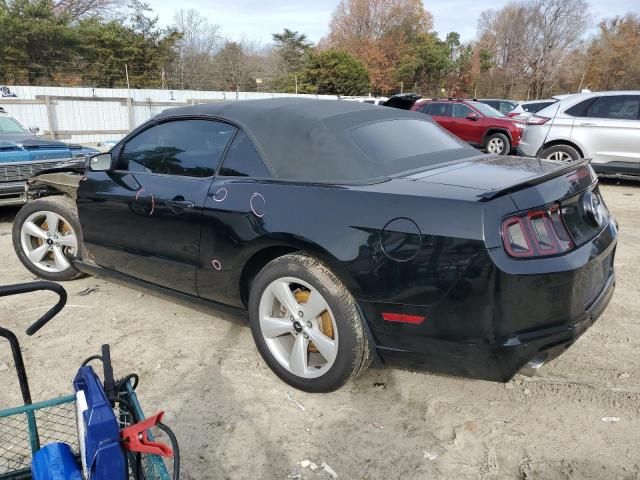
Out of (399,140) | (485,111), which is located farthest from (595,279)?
(485,111)

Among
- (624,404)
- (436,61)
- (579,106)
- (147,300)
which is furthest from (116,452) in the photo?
(436,61)

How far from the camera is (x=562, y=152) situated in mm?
9078

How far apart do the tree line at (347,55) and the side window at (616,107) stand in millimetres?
24596

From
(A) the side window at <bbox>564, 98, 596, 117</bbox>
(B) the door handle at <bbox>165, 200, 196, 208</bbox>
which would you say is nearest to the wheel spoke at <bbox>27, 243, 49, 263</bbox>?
(B) the door handle at <bbox>165, 200, 196, 208</bbox>

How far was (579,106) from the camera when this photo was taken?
29.5 ft

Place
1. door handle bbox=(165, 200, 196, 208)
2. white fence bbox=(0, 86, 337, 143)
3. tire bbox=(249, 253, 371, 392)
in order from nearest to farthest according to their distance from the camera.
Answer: tire bbox=(249, 253, 371, 392)
door handle bbox=(165, 200, 196, 208)
white fence bbox=(0, 86, 337, 143)

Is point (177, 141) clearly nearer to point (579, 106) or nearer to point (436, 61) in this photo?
point (579, 106)

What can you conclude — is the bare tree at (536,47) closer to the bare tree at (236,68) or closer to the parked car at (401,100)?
the bare tree at (236,68)

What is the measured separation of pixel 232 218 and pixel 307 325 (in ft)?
2.46

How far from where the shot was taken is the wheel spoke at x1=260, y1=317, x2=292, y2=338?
2816 millimetres

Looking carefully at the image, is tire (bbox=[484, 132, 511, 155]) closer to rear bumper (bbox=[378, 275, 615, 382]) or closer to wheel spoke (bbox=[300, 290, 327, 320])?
rear bumper (bbox=[378, 275, 615, 382])

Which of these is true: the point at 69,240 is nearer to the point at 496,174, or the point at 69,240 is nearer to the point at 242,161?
the point at 242,161

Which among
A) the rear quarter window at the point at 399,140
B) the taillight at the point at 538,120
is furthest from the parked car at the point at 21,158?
the taillight at the point at 538,120

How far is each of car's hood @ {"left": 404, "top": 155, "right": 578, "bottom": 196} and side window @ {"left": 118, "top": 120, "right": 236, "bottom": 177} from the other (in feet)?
4.24
